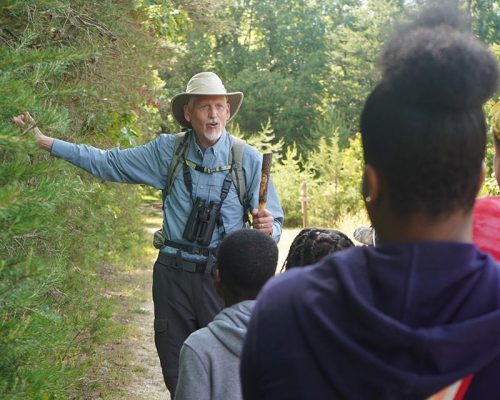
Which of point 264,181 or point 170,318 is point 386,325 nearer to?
point 264,181

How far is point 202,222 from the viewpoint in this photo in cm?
496

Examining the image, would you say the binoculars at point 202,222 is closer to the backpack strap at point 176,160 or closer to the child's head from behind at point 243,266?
the backpack strap at point 176,160

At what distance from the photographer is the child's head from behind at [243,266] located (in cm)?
306

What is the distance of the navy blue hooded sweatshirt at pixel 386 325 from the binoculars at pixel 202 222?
328 cm

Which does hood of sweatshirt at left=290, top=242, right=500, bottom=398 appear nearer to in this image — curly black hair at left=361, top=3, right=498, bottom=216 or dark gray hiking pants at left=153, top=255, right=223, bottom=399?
curly black hair at left=361, top=3, right=498, bottom=216

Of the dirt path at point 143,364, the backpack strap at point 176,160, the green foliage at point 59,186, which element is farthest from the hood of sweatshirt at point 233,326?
the dirt path at point 143,364

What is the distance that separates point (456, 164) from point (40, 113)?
6.85 ft

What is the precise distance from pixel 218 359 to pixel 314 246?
1.96ft

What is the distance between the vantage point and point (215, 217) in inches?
195

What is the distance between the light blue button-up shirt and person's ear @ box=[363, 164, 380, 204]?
3231 millimetres

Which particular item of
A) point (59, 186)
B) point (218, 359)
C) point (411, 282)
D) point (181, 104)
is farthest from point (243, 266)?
point (181, 104)

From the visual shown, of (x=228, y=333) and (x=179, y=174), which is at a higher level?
(x=179, y=174)

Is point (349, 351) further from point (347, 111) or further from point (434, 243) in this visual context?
point (347, 111)

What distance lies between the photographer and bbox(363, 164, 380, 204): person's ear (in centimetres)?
171
